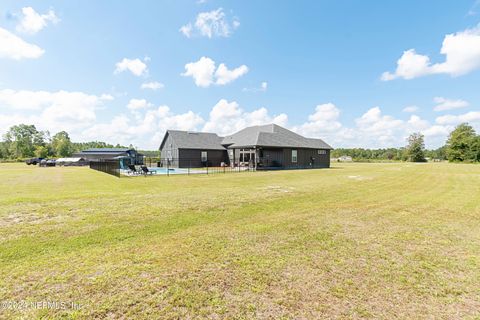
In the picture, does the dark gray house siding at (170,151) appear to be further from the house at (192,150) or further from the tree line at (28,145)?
the tree line at (28,145)

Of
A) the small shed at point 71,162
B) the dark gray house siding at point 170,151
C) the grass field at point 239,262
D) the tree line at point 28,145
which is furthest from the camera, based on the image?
the tree line at point 28,145

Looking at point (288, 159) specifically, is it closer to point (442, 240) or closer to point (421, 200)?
point (421, 200)

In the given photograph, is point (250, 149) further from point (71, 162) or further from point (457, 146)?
point (457, 146)

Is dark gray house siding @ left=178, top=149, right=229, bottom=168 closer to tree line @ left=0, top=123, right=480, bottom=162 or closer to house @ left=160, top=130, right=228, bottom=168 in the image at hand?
house @ left=160, top=130, right=228, bottom=168

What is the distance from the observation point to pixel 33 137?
65062 mm

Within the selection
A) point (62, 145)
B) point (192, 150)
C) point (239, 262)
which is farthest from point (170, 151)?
point (62, 145)

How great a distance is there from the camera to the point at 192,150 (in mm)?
29000

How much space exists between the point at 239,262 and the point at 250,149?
2239cm

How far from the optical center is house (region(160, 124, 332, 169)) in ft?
84.6

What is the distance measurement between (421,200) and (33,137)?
8846 centimetres

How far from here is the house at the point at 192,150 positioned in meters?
28.5

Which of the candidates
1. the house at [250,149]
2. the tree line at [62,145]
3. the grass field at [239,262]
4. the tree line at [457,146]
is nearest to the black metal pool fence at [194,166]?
the house at [250,149]

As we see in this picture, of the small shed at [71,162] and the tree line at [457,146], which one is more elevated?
the tree line at [457,146]

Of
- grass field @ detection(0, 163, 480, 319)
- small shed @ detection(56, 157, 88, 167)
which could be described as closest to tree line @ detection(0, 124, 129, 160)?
small shed @ detection(56, 157, 88, 167)
